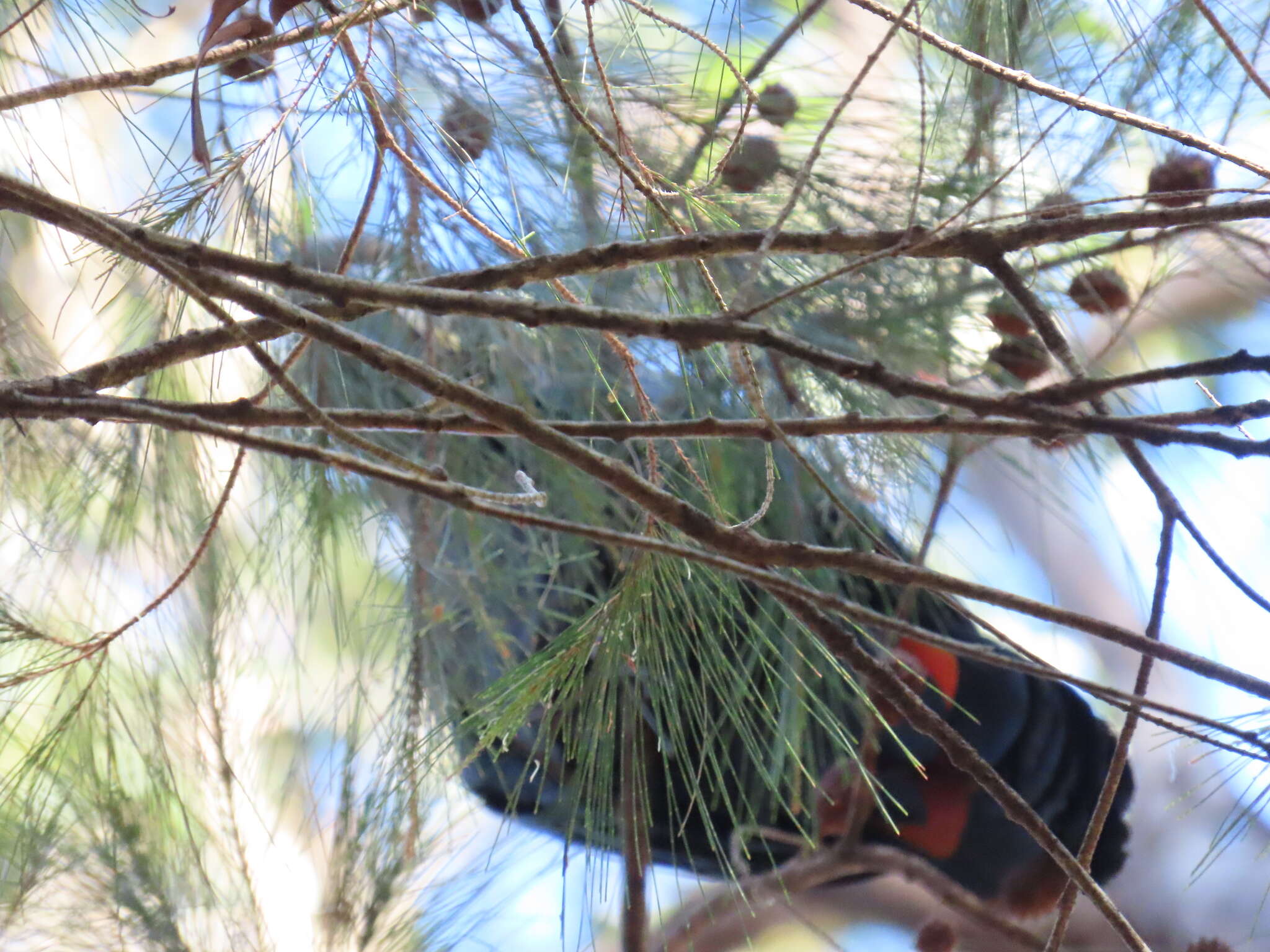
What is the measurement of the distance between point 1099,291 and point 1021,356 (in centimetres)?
5

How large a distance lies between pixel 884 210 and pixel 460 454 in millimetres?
298

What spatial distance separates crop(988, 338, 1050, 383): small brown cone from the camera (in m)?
0.60

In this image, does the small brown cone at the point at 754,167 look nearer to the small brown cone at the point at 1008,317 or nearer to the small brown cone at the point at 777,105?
the small brown cone at the point at 777,105

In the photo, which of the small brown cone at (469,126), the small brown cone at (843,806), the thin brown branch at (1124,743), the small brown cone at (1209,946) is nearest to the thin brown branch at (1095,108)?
the thin brown branch at (1124,743)

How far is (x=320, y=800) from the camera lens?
0.71m

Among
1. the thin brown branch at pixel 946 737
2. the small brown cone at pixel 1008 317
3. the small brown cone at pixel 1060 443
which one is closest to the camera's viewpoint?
the thin brown branch at pixel 946 737

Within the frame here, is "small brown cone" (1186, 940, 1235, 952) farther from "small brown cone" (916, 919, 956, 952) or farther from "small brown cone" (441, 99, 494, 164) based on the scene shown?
"small brown cone" (441, 99, 494, 164)

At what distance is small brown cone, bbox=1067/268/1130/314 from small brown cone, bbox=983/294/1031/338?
0.03 metres

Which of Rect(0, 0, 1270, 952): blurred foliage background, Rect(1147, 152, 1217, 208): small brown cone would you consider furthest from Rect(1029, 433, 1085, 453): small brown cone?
Rect(1147, 152, 1217, 208): small brown cone

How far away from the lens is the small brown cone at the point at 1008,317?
0.58 metres

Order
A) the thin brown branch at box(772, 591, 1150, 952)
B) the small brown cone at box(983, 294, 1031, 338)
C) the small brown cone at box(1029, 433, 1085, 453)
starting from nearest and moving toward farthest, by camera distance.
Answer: the thin brown branch at box(772, 591, 1150, 952) < the small brown cone at box(1029, 433, 1085, 453) < the small brown cone at box(983, 294, 1031, 338)

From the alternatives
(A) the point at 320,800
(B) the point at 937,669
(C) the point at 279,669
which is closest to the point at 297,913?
(A) the point at 320,800

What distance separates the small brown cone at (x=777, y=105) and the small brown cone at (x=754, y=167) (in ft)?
0.05

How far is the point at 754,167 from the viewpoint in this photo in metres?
0.60
